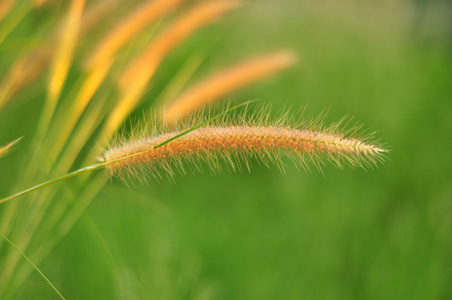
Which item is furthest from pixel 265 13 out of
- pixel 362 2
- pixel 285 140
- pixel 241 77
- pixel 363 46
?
pixel 285 140

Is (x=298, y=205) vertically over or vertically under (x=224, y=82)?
under

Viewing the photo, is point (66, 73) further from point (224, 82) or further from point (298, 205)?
point (298, 205)

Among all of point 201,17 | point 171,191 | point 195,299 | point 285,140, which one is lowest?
point 195,299

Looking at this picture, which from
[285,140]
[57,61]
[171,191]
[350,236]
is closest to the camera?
[285,140]

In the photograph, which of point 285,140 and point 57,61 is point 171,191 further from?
point 285,140

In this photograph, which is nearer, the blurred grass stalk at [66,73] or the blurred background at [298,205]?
the blurred grass stalk at [66,73]

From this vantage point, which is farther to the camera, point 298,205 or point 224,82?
point 298,205

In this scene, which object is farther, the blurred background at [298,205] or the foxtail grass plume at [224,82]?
the blurred background at [298,205]

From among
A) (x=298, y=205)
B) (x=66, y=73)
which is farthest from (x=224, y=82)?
(x=298, y=205)
